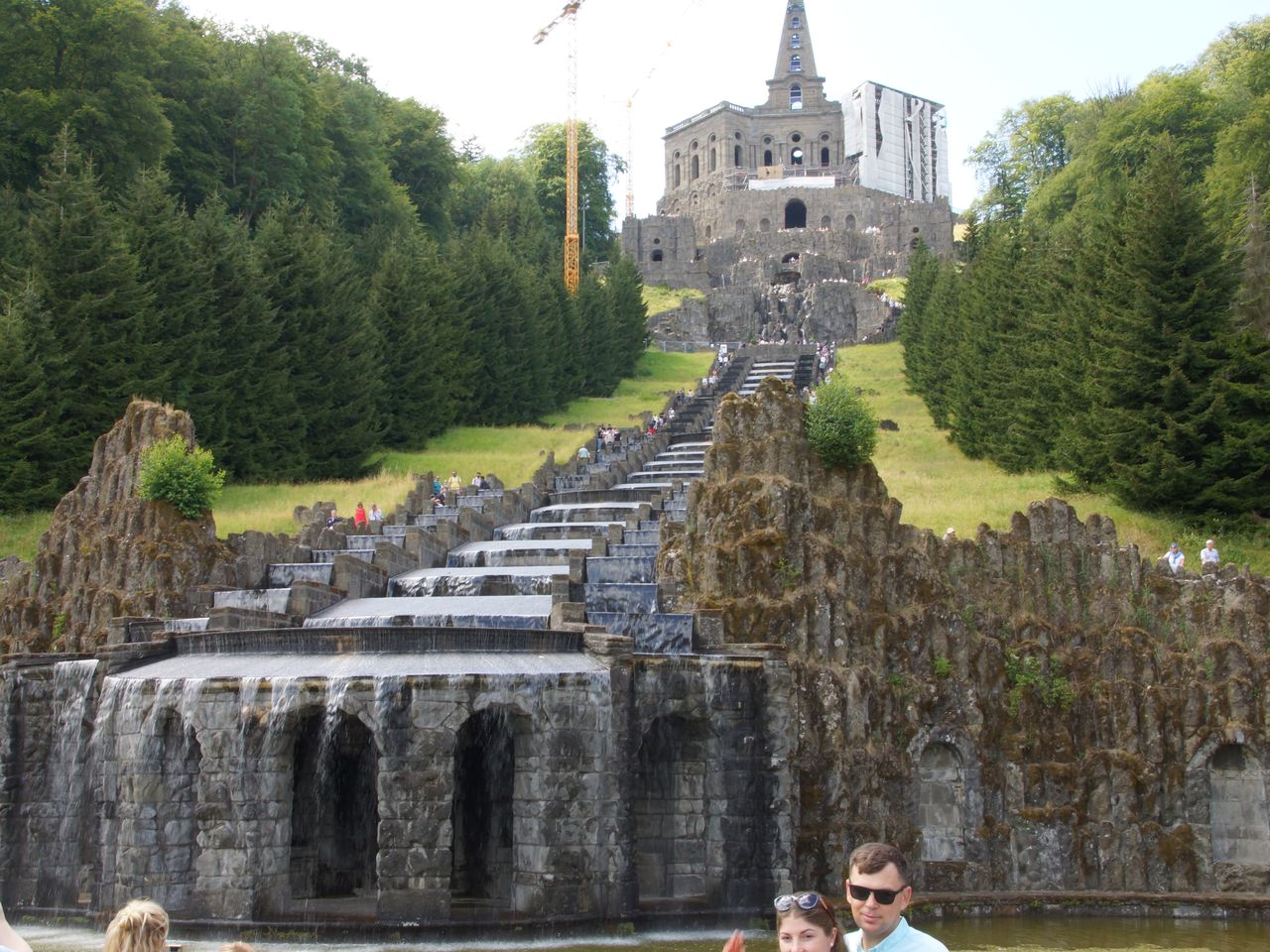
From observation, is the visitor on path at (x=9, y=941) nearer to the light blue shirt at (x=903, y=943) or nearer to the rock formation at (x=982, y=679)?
the light blue shirt at (x=903, y=943)

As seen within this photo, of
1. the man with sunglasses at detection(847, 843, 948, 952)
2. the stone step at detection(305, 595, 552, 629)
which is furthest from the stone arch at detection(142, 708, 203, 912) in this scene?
the man with sunglasses at detection(847, 843, 948, 952)

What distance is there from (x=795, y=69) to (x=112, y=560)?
522 feet

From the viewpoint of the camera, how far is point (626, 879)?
27.1 m

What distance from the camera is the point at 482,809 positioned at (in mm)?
29844

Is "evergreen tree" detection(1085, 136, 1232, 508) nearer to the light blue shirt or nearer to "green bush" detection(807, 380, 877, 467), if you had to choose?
"green bush" detection(807, 380, 877, 467)

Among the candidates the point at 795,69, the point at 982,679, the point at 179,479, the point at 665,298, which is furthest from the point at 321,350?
the point at 795,69

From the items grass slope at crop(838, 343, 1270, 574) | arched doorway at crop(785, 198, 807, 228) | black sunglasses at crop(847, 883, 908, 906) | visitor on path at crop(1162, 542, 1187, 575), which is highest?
arched doorway at crop(785, 198, 807, 228)

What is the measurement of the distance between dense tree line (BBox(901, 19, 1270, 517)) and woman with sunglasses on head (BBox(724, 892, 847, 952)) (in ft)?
126

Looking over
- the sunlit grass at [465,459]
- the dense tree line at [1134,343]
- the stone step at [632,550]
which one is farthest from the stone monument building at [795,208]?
the stone step at [632,550]

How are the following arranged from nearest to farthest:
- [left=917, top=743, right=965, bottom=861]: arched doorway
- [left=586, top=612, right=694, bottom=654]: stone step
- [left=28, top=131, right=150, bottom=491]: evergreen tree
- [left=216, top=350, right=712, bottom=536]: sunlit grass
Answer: [left=586, top=612, right=694, bottom=654]: stone step, [left=917, top=743, right=965, bottom=861]: arched doorway, [left=28, top=131, right=150, bottom=491]: evergreen tree, [left=216, top=350, right=712, bottom=536]: sunlit grass

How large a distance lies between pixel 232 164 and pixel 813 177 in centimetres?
8864

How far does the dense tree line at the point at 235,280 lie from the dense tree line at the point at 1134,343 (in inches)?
932

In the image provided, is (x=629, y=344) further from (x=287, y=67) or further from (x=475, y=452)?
(x=475, y=452)

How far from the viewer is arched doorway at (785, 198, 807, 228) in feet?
518
